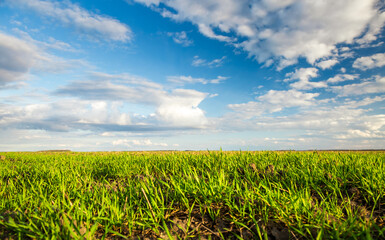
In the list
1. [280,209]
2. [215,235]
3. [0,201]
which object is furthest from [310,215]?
[0,201]

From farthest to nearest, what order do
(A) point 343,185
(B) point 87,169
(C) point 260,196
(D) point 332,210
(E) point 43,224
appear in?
(B) point 87,169, (A) point 343,185, (C) point 260,196, (D) point 332,210, (E) point 43,224

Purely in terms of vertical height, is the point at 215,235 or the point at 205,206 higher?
the point at 205,206

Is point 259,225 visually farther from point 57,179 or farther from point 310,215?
point 57,179

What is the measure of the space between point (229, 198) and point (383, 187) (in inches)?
101

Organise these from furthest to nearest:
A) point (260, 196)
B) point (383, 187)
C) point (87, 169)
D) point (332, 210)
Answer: point (87, 169), point (383, 187), point (260, 196), point (332, 210)

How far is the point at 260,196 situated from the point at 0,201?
419cm

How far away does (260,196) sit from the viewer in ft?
10.4

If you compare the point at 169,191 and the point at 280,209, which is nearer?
the point at 280,209

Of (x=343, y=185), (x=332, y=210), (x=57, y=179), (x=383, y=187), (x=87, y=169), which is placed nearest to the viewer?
(x=332, y=210)

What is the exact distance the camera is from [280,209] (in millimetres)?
2775

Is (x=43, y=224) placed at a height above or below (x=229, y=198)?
below

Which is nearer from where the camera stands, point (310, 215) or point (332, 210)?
point (310, 215)

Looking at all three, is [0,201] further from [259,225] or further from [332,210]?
[332,210]

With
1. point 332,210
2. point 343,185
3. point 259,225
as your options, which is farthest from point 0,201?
point 343,185
